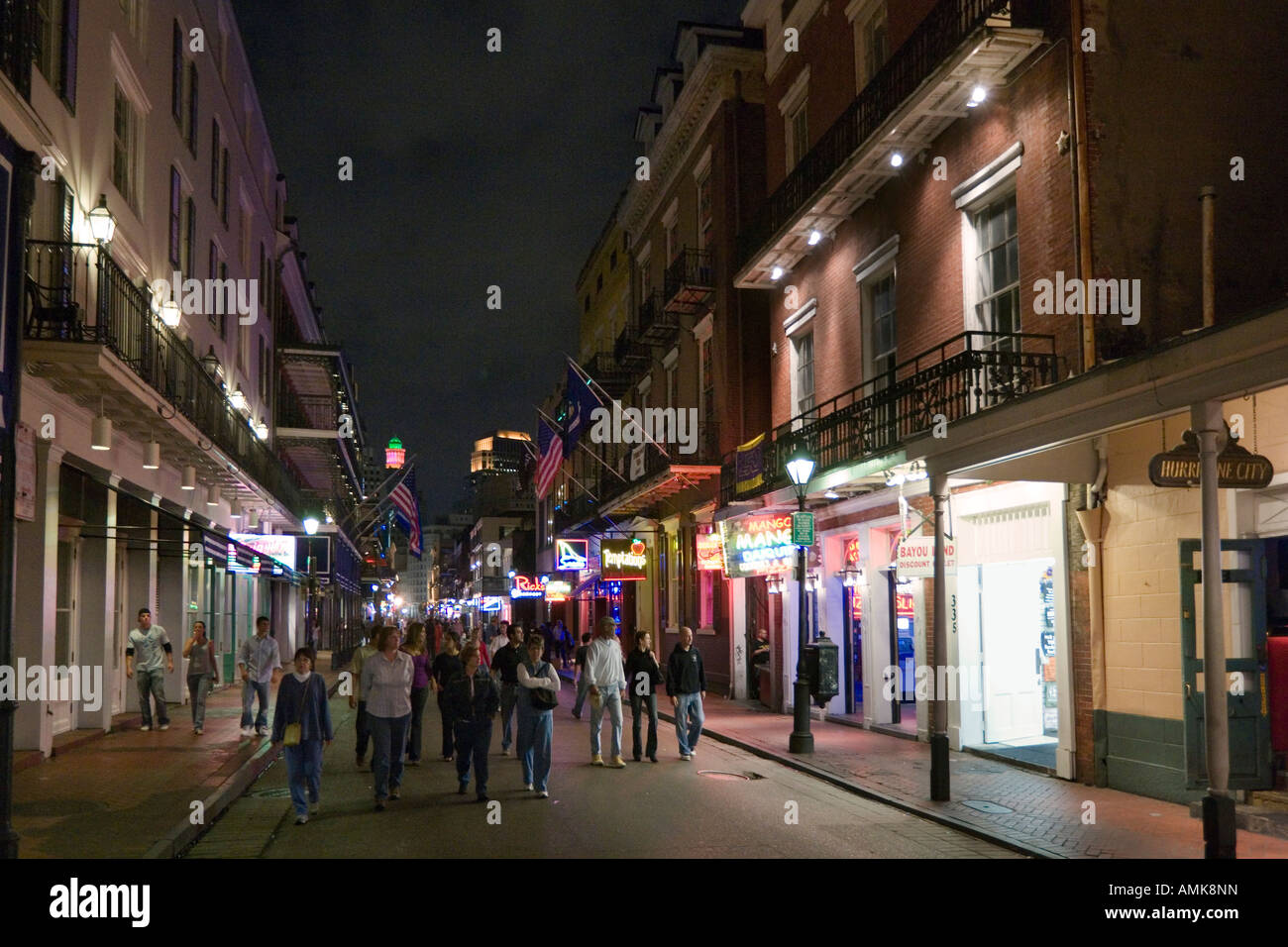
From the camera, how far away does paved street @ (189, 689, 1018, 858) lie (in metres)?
9.54

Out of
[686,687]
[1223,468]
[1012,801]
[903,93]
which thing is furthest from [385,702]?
[903,93]

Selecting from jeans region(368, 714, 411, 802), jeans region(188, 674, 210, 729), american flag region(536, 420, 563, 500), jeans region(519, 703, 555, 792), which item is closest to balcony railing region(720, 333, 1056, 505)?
jeans region(519, 703, 555, 792)

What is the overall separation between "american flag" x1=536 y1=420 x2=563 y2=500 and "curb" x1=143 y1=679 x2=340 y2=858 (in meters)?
17.0

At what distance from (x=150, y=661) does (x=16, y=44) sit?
9.65 m

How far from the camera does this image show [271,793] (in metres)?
12.9

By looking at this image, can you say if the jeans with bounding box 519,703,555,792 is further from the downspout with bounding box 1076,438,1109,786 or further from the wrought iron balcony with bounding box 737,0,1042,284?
the wrought iron balcony with bounding box 737,0,1042,284

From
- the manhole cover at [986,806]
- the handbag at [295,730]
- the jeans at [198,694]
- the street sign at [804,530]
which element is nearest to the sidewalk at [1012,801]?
the manhole cover at [986,806]

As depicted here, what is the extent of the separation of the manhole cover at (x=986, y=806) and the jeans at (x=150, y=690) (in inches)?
475

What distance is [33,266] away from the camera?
44.5ft

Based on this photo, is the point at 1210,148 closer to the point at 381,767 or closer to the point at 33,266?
the point at 381,767

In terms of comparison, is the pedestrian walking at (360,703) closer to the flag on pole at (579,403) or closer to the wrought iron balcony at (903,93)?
the wrought iron balcony at (903,93)

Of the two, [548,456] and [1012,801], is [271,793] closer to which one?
[1012,801]

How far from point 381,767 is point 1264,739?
8.39 meters
